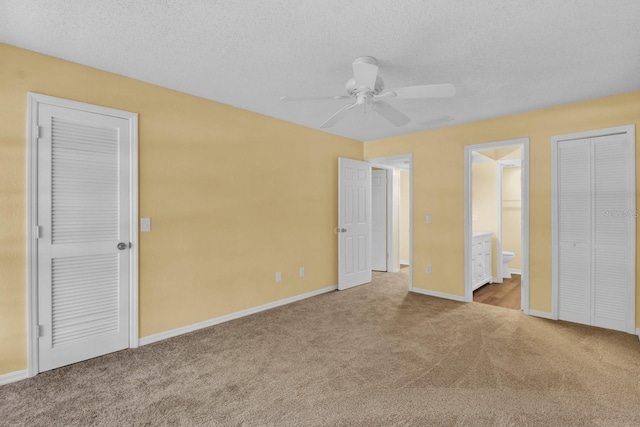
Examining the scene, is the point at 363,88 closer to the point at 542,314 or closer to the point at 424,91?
the point at 424,91

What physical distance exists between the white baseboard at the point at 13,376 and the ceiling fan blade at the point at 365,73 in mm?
3212

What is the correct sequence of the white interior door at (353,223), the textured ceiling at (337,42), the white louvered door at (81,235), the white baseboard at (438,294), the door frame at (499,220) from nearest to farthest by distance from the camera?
the textured ceiling at (337,42) < the white louvered door at (81,235) < the white baseboard at (438,294) < the white interior door at (353,223) < the door frame at (499,220)

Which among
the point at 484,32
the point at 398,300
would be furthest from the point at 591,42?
the point at 398,300

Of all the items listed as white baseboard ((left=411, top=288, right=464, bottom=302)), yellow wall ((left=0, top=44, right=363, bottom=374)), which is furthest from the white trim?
yellow wall ((left=0, top=44, right=363, bottom=374))

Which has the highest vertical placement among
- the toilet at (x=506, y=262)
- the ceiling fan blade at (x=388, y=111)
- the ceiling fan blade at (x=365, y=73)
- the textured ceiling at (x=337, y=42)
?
the textured ceiling at (x=337, y=42)

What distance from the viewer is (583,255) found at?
326 cm

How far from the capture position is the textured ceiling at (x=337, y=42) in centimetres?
179

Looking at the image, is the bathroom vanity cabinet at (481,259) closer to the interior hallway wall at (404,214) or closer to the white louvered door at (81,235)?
the interior hallway wall at (404,214)

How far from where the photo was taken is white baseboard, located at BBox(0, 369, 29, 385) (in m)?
2.14

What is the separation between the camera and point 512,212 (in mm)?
5879

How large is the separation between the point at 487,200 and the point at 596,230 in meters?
2.19

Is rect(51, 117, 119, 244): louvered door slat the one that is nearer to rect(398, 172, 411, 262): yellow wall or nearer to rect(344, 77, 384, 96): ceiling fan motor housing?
rect(344, 77, 384, 96): ceiling fan motor housing

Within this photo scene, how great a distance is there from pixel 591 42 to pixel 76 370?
4.53 metres

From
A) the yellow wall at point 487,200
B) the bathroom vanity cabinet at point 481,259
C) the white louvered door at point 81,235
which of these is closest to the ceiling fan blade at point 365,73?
the white louvered door at point 81,235
